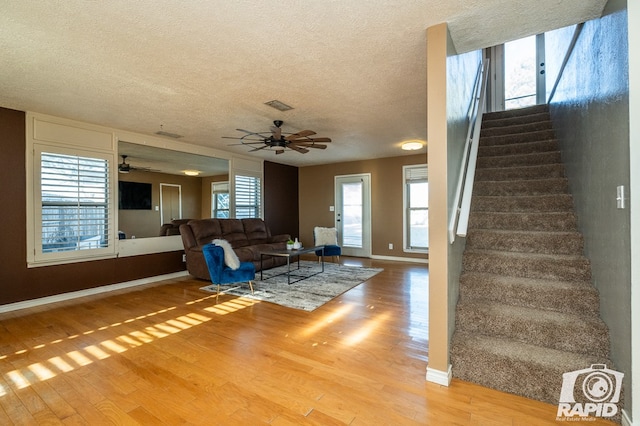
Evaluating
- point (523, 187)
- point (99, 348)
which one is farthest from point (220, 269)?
point (523, 187)

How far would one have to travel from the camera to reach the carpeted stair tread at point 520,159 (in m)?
3.29

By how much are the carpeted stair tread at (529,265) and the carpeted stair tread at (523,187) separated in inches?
35.7

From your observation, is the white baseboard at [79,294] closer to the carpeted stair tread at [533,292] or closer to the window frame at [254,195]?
the window frame at [254,195]

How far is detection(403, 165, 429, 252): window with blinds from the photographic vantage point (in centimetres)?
643

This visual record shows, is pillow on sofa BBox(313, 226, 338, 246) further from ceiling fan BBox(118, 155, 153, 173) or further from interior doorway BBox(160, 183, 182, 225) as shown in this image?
ceiling fan BBox(118, 155, 153, 173)

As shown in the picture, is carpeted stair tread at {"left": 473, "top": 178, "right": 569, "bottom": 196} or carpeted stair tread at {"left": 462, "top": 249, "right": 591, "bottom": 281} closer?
carpeted stair tread at {"left": 462, "top": 249, "right": 591, "bottom": 281}

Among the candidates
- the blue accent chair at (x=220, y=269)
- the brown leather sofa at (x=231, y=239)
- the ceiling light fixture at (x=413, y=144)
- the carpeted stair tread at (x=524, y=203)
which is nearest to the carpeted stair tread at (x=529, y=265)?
the carpeted stair tread at (x=524, y=203)

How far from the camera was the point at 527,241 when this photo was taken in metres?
2.58

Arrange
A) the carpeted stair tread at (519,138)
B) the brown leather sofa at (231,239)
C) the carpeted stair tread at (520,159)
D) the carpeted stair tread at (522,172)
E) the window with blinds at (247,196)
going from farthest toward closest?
the window with blinds at (247,196), the brown leather sofa at (231,239), the carpeted stair tread at (519,138), the carpeted stair tread at (520,159), the carpeted stair tread at (522,172)

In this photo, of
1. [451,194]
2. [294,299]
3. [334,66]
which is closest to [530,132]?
[451,194]

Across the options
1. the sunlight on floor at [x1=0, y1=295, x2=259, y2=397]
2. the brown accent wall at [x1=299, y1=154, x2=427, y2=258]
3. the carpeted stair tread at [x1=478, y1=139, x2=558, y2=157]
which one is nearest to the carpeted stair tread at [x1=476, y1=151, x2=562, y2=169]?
the carpeted stair tread at [x1=478, y1=139, x2=558, y2=157]

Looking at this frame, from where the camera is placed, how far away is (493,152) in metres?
3.74

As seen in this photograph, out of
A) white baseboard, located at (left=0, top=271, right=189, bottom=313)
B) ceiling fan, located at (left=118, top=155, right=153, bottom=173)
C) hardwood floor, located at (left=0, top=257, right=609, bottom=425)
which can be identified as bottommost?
hardwood floor, located at (left=0, top=257, right=609, bottom=425)

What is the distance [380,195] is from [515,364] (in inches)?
211
